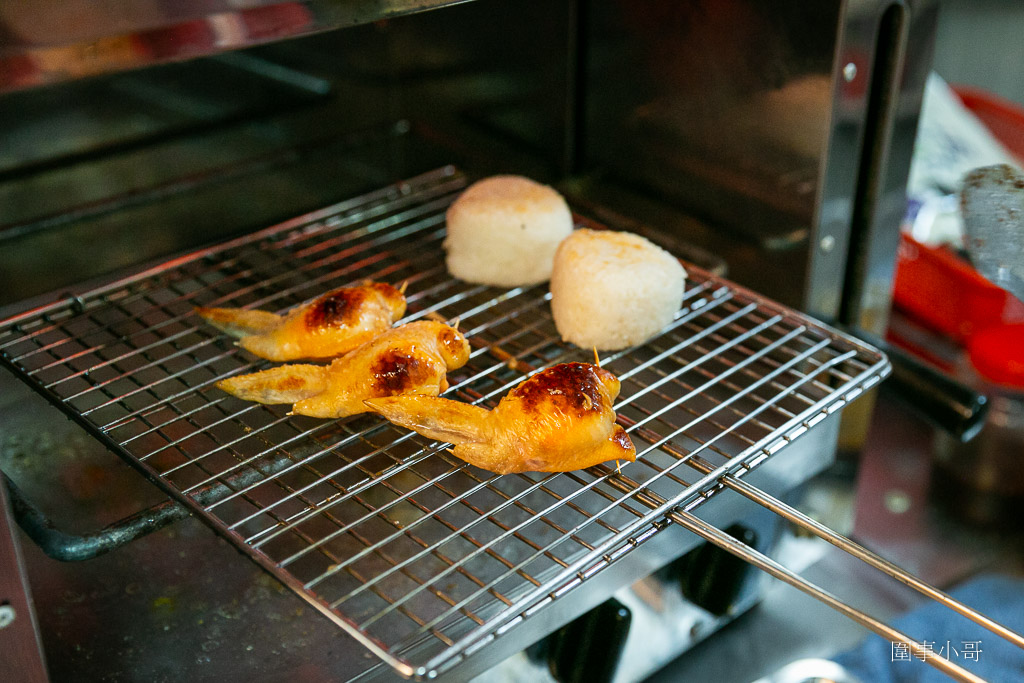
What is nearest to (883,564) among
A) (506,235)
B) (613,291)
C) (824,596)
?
(824,596)

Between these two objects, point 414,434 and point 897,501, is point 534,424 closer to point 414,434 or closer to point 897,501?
point 414,434

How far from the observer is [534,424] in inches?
40.8

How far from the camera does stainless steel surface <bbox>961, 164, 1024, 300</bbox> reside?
99 centimetres

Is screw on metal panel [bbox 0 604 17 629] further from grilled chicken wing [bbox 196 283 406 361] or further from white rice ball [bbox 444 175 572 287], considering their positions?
white rice ball [bbox 444 175 572 287]

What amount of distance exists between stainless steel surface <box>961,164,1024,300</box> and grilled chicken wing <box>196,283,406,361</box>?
692mm

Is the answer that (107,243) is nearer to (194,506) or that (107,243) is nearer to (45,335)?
(45,335)

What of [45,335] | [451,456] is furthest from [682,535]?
[45,335]

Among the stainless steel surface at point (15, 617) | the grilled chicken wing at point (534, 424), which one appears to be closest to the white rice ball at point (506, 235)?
the grilled chicken wing at point (534, 424)

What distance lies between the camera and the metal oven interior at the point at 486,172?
3.69 ft

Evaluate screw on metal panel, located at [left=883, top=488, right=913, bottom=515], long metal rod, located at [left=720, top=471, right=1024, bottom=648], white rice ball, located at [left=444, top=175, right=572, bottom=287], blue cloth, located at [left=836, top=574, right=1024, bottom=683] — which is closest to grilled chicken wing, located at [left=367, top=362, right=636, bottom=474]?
long metal rod, located at [left=720, top=471, right=1024, bottom=648]

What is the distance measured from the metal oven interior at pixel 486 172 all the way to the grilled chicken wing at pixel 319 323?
87 mm

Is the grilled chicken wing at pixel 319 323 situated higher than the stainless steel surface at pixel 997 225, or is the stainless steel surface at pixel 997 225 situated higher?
the stainless steel surface at pixel 997 225

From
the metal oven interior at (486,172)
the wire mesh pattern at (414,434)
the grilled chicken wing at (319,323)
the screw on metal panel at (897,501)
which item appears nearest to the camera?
the wire mesh pattern at (414,434)

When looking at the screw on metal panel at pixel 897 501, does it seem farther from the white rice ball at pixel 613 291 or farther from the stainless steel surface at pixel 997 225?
the stainless steel surface at pixel 997 225
